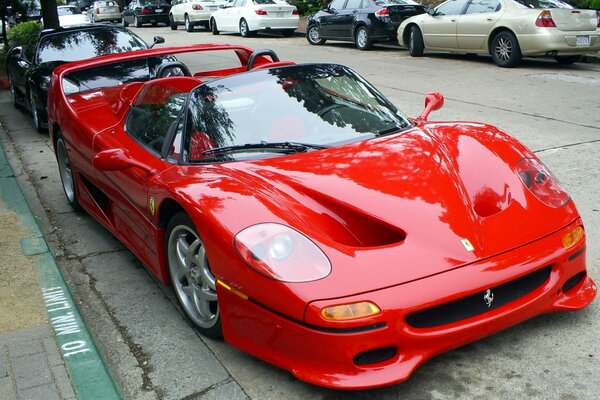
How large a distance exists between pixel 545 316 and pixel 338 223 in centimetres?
118

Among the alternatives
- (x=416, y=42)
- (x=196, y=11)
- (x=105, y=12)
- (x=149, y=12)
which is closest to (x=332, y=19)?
(x=416, y=42)

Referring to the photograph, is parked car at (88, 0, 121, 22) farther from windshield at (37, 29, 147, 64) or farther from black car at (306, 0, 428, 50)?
windshield at (37, 29, 147, 64)

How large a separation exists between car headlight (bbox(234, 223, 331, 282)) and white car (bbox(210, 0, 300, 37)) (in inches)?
809

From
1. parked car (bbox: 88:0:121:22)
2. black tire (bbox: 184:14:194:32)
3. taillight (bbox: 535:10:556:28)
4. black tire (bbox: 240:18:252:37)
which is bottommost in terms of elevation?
parked car (bbox: 88:0:121:22)

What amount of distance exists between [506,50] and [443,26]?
193 centimetres

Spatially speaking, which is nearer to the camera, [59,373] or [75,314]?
[59,373]

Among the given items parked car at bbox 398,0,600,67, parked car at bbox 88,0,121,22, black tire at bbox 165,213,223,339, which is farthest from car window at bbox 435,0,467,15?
parked car at bbox 88,0,121,22

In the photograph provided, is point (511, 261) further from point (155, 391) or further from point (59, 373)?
point (59, 373)

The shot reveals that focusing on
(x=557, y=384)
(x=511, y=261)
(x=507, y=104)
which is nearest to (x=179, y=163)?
(x=511, y=261)

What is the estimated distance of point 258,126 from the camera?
13.4ft

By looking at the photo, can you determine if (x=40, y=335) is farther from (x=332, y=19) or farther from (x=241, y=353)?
(x=332, y=19)

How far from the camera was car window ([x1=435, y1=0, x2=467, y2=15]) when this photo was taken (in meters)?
14.6

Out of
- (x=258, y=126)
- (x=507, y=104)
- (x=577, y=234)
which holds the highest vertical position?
(x=258, y=126)

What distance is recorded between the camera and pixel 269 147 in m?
3.94
